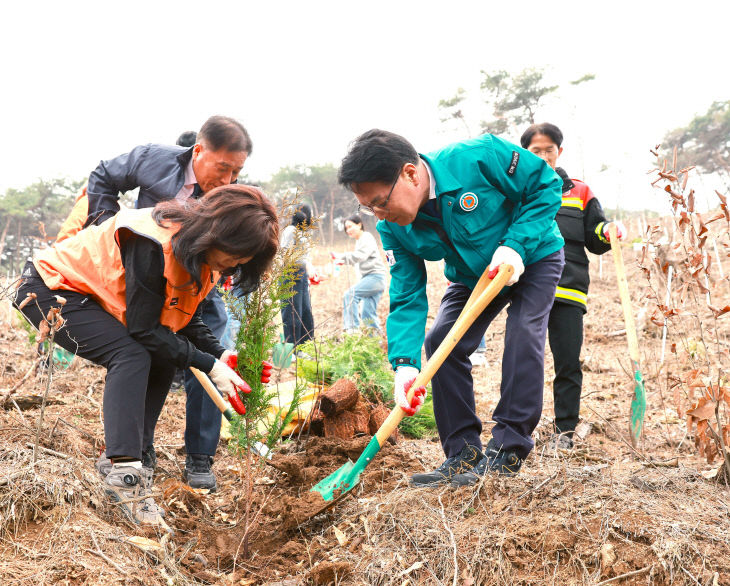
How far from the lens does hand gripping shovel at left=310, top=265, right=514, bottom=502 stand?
252cm

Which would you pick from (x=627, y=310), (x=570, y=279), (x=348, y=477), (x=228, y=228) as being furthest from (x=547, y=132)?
(x=348, y=477)

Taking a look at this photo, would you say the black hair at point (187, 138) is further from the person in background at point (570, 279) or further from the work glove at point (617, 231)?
the work glove at point (617, 231)

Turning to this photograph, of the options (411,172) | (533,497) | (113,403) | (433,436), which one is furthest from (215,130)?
(433,436)

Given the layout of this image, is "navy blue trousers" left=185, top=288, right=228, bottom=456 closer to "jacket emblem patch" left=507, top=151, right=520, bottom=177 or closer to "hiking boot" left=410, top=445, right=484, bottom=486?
"hiking boot" left=410, top=445, right=484, bottom=486

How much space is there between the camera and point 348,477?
2.65m

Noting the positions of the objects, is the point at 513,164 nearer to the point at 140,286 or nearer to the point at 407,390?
the point at 407,390

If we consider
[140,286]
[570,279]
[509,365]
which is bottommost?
[509,365]

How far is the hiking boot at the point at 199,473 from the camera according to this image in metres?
3.13

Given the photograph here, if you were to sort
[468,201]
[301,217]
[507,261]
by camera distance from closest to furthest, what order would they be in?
[507,261], [468,201], [301,217]

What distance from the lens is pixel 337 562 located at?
86.4 inches

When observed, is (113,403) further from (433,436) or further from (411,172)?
(433,436)

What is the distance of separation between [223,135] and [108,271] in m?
0.98

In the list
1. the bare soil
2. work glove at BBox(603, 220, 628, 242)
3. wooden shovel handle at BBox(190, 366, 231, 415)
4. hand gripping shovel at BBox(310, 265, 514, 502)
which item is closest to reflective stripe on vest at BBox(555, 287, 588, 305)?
work glove at BBox(603, 220, 628, 242)

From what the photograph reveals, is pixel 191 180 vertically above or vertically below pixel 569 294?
above
